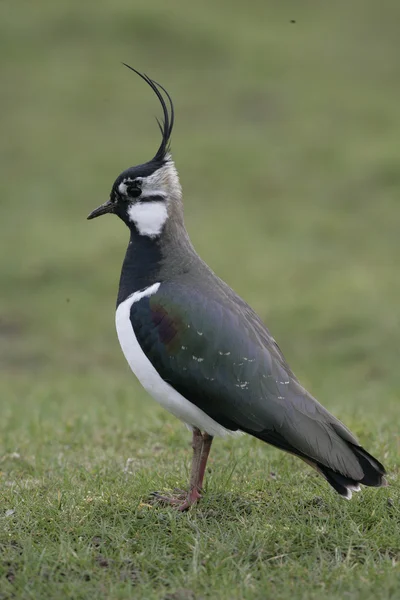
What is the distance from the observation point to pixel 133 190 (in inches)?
240

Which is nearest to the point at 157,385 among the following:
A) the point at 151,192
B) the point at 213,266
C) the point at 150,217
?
the point at 150,217

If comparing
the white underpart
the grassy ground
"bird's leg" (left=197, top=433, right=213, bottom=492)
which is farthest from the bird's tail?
"bird's leg" (left=197, top=433, right=213, bottom=492)

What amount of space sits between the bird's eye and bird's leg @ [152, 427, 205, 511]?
5.03 ft

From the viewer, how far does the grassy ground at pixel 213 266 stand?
511cm

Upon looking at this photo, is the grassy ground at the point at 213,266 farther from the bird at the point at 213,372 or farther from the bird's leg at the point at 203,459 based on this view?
the bird at the point at 213,372

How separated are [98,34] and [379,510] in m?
22.2

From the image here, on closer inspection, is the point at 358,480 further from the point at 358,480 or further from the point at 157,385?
the point at 157,385

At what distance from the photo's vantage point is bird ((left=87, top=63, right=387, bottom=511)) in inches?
214

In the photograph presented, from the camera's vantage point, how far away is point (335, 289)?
14430mm

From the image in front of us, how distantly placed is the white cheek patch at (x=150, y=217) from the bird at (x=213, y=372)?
0.14 m

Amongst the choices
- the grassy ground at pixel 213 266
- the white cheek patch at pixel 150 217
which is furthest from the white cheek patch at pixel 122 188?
the grassy ground at pixel 213 266

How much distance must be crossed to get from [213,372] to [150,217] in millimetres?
1165

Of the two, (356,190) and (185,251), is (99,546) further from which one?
(356,190)

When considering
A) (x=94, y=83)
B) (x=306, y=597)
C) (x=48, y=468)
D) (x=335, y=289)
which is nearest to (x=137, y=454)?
(x=48, y=468)
